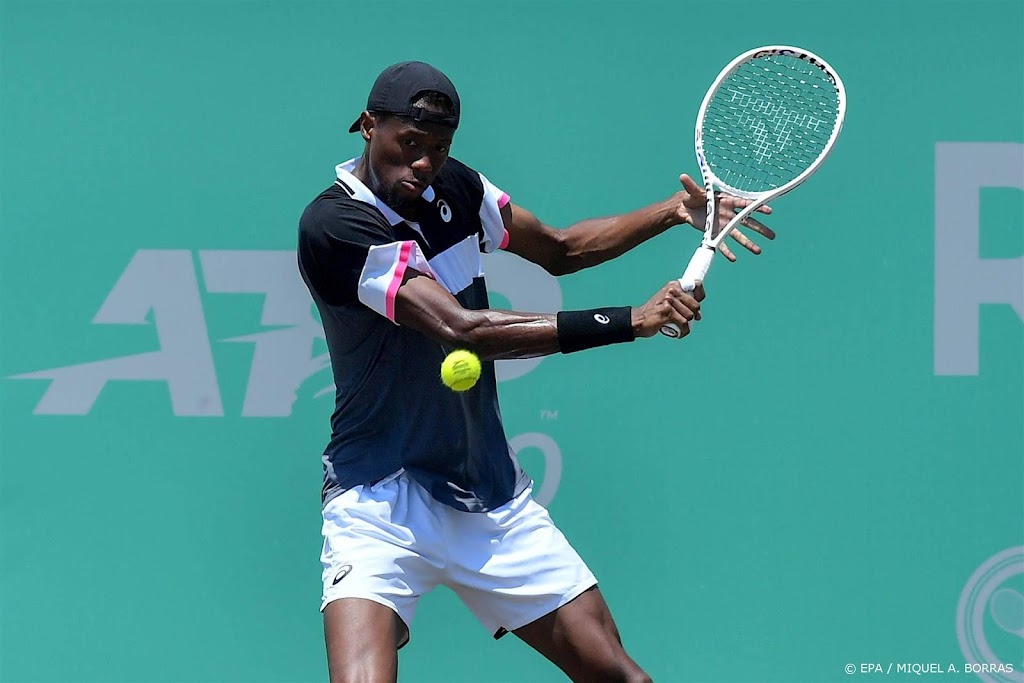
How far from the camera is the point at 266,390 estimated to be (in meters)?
4.66

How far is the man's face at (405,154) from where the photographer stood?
348cm

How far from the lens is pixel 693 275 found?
324cm

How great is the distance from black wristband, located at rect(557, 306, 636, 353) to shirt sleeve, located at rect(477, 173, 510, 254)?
0.62 m

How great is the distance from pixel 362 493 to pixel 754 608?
1608mm

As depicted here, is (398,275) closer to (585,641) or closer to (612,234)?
(612,234)

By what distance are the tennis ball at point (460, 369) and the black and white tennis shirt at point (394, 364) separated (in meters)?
0.20

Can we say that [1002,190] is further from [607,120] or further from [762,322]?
[607,120]

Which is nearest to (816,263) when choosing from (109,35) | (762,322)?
(762,322)

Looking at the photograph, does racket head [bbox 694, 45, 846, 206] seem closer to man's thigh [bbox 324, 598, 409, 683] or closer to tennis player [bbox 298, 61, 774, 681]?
tennis player [bbox 298, 61, 774, 681]

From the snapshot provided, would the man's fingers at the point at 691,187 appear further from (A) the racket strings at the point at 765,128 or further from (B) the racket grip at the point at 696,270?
(B) the racket grip at the point at 696,270

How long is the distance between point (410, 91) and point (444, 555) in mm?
1028

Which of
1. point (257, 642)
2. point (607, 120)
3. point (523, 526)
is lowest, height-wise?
point (257, 642)

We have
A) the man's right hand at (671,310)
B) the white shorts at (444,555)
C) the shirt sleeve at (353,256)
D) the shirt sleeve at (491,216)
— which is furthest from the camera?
the shirt sleeve at (491,216)
